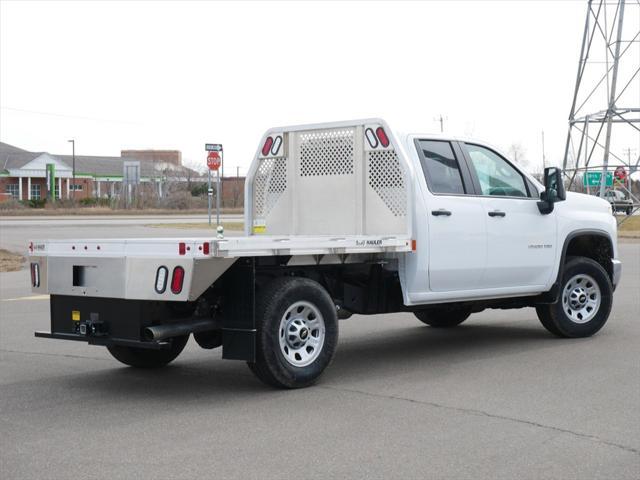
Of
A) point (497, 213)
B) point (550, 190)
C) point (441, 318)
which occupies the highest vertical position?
point (550, 190)

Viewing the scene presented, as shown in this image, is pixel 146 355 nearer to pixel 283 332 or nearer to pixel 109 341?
pixel 109 341

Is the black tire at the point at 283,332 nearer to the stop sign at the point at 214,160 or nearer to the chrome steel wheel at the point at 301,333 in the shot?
the chrome steel wheel at the point at 301,333

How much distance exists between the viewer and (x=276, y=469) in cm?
543

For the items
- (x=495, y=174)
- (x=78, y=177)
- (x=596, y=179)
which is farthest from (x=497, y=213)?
(x=78, y=177)

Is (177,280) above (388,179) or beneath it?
beneath

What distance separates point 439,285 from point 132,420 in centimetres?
353

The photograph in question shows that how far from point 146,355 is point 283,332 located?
5.87 feet

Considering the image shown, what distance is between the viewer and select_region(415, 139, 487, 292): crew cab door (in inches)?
352

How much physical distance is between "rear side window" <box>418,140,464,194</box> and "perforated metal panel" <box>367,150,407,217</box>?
272mm

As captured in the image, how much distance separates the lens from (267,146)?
9.84 meters

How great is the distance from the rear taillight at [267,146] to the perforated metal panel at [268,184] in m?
0.07

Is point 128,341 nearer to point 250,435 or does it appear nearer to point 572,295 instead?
point 250,435

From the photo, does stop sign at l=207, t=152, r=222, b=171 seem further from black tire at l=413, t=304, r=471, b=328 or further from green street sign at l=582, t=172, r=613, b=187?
black tire at l=413, t=304, r=471, b=328

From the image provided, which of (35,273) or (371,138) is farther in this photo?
(371,138)
